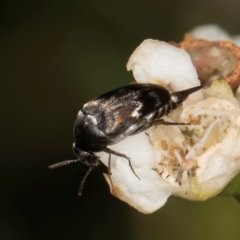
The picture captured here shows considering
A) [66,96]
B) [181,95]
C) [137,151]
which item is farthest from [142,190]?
[66,96]

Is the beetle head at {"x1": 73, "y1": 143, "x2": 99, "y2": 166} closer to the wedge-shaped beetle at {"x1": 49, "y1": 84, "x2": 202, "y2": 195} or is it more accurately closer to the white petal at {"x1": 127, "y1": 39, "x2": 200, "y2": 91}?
the wedge-shaped beetle at {"x1": 49, "y1": 84, "x2": 202, "y2": 195}

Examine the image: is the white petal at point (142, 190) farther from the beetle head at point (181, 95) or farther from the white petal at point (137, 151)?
the beetle head at point (181, 95)

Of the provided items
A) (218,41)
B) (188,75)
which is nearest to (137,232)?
(218,41)

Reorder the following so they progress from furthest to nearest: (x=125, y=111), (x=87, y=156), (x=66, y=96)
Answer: (x=66, y=96) → (x=87, y=156) → (x=125, y=111)

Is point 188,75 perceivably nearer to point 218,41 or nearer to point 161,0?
point 218,41

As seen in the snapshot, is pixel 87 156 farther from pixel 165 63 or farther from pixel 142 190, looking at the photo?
pixel 165 63
